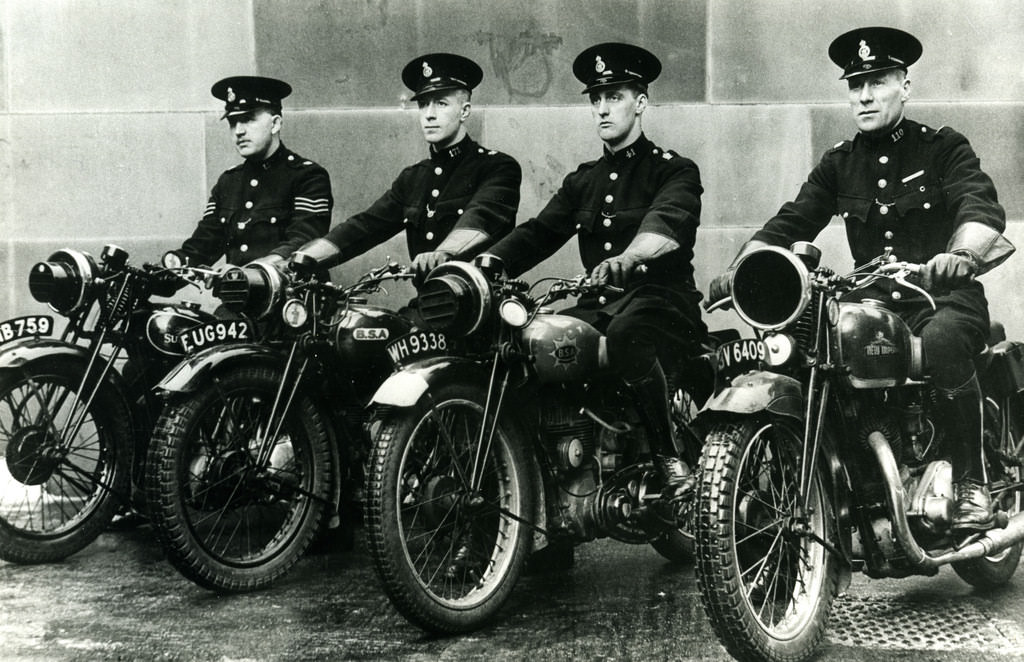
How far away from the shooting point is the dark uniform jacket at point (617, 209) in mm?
4707

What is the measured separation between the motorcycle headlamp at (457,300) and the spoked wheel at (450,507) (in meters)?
0.23

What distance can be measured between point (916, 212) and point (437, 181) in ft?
7.42

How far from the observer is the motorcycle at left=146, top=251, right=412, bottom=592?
14.2ft

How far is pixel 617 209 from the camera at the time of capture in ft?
16.2

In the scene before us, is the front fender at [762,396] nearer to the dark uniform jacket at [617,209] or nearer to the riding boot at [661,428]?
the riding boot at [661,428]

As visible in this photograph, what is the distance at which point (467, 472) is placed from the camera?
4.04 metres

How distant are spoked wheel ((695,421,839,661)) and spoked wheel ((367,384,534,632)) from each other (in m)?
0.87

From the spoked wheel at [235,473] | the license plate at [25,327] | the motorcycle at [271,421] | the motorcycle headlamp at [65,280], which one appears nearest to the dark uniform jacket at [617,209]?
the motorcycle at [271,421]

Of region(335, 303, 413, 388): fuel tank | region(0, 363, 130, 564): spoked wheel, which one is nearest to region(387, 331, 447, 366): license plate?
region(335, 303, 413, 388): fuel tank

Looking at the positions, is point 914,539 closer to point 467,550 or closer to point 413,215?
point 467,550

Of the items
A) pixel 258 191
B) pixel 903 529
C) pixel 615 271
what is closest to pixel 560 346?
pixel 615 271

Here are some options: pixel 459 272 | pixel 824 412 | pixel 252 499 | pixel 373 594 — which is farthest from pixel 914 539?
pixel 252 499

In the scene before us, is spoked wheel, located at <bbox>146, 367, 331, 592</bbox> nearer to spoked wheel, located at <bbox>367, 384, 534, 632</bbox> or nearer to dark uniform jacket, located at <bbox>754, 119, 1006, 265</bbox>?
spoked wheel, located at <bbox>367, 384, 534, 632</bbox>

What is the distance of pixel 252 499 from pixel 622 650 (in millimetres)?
1696
